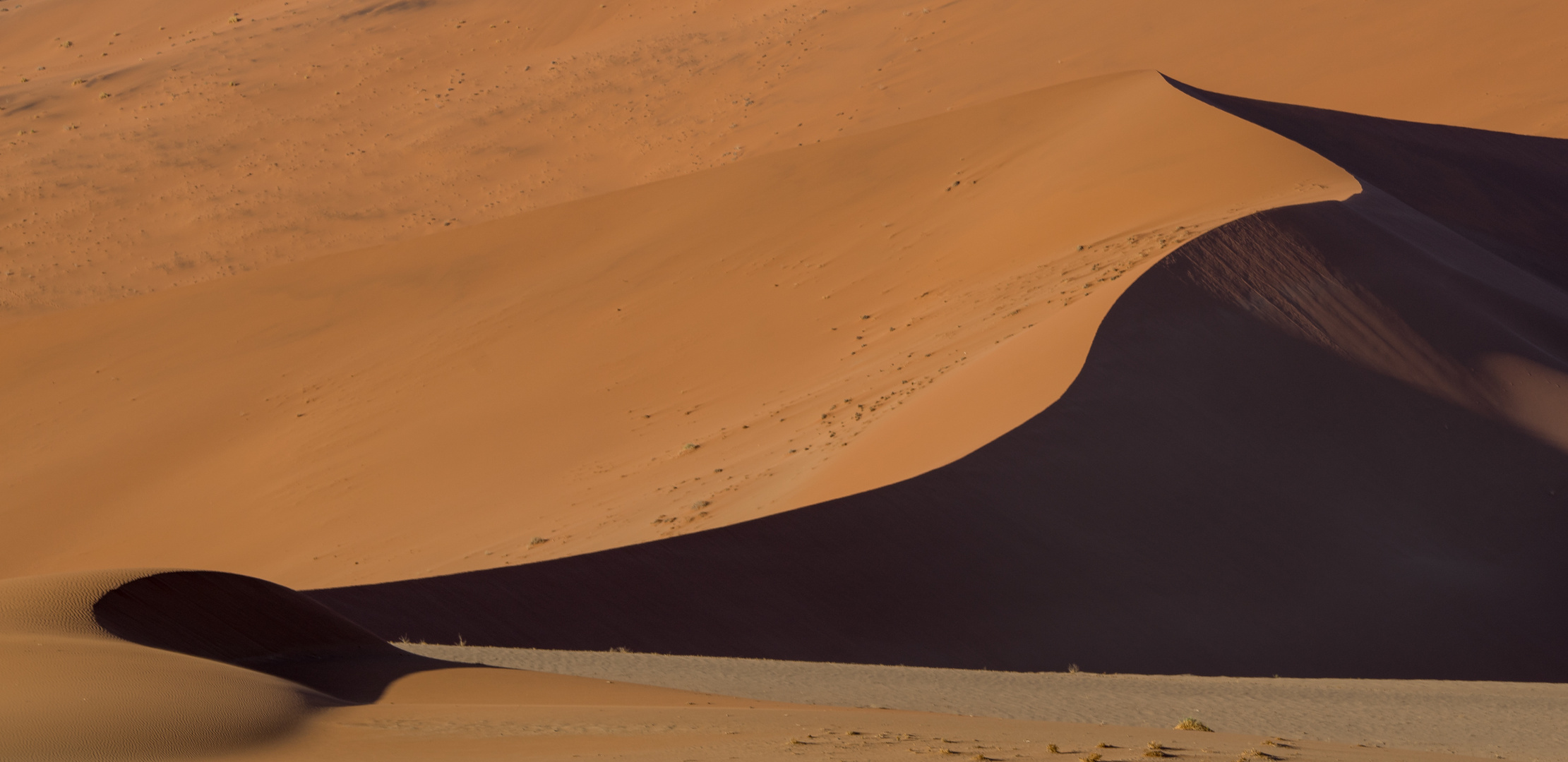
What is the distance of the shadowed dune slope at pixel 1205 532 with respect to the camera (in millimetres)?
12094

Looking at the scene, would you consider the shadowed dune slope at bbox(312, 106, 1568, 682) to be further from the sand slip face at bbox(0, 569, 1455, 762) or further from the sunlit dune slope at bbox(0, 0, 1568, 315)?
the sunlit dune slope at bbox(0, 0, 1568, 315)

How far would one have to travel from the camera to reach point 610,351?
21.8m

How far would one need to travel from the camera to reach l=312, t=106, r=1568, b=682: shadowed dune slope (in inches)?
476

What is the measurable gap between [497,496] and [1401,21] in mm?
26932

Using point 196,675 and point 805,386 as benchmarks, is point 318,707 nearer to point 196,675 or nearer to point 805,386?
point 196,675

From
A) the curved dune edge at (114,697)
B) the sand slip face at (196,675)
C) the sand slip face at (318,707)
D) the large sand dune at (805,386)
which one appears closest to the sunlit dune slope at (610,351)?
the large sand dune at (805,386)

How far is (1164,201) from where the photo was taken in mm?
21078

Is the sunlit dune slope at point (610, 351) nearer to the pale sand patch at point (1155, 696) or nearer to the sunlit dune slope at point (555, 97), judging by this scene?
the pale sand patch at point (1155, 696)

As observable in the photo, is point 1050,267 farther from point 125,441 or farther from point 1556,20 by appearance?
Answer: point 1556,20

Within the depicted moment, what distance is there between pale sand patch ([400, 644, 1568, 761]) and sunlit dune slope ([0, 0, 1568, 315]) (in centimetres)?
2129

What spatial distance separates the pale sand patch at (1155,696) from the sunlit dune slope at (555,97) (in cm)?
2129

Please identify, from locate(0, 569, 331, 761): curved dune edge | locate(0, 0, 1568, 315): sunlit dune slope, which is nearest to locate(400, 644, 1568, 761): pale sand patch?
locate(0, 569, 331, 761): curved dune edge

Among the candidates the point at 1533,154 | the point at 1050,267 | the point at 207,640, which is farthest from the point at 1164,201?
the point at 207,640

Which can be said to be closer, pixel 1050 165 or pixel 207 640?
pixel 207 640
